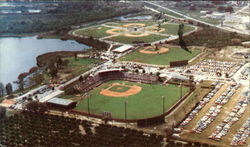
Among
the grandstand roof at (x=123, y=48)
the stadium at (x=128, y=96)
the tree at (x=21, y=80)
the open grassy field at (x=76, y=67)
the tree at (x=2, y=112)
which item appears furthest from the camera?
the grandstand roof at (x=123, y=48)

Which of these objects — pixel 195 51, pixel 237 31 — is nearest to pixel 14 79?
pixel 195 51

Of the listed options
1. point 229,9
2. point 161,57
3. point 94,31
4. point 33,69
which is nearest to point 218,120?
point 161,57

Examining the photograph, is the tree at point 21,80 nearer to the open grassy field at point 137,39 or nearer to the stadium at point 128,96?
the stadium at point 128,96

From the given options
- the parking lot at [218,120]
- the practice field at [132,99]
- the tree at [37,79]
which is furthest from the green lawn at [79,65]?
the parking lot at [218,120]

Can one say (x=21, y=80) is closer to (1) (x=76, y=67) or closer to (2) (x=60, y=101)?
(1) (x=76, y=67)

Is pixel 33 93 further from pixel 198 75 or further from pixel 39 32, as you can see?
pixel 39 32

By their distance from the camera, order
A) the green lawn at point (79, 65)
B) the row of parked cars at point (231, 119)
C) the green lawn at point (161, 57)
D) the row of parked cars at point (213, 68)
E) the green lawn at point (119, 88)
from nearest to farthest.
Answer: the row of parked cars at point (231, 119) → the green lawn at point (119, 88) → the row of parked cars at point (213, 68) → the green lawn at point (79, 65) → the green lawn at point (161, 57)

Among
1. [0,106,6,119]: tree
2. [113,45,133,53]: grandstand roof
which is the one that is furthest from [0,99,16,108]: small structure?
[113,45,133,53]: grandstand roof
